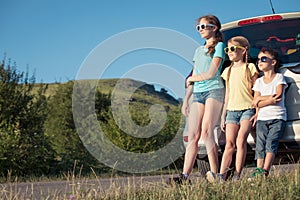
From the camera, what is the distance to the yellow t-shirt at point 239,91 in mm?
5590

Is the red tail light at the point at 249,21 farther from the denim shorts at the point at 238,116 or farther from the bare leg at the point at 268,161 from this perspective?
the bare leg at the point at 268,161

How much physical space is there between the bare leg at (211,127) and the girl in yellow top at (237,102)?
0.41 feet

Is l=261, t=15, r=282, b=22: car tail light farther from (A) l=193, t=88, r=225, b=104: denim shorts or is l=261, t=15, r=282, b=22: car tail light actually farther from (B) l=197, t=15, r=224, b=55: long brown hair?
(A) l=193, t=88, r=225, b=104: denim shorts

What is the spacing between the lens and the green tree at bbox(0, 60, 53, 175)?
40.5ft

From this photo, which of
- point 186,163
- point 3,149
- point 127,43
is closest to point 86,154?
point 3,149

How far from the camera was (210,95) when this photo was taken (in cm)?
559

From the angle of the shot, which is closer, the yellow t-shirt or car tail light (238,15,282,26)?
the yellow t-shirt

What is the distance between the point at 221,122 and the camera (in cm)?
577

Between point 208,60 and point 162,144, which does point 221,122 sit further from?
point 162,144

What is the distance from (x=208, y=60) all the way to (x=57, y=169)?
8783 mm

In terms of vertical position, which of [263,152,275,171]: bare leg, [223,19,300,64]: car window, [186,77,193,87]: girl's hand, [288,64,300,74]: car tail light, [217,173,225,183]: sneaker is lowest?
[217,173,225,183]: sneaker

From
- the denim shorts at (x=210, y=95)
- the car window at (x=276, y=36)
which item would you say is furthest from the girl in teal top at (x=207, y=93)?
the car window at (x=276, y=36)

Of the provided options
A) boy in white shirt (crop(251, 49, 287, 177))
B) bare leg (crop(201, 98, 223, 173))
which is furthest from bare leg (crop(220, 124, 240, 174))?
boy in white shirt (crop(251, 49, 287, 177))

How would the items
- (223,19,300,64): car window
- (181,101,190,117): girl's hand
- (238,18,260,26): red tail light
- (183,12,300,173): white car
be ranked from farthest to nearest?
(238,18,260,26): red tail light < (181,101,190,117): girl's hand < (223,19,300,64): car window < (183,12,300,173): white car
